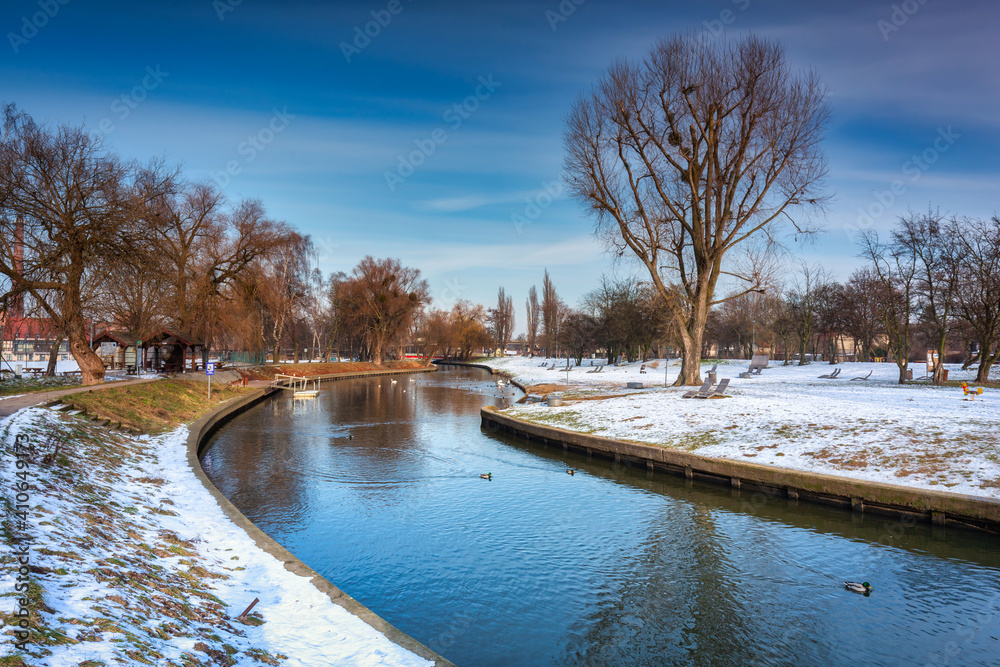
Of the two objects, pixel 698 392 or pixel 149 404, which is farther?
pixel 698 392

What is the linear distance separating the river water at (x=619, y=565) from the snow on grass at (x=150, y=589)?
1633mm

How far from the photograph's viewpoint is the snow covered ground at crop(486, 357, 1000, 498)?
12055 mm

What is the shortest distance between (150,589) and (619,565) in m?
6.80

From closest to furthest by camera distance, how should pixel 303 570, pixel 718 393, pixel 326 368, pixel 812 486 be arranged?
pixel 303 570
pixel 812 486
pixel 718 393
pixel 326 368

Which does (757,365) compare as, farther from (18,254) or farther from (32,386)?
(18,254)

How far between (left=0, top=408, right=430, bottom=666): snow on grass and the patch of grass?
25.5 feet

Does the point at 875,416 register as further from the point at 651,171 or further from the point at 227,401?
the point at 227,401

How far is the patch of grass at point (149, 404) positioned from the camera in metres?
17.2

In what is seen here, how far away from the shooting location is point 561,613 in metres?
7.80

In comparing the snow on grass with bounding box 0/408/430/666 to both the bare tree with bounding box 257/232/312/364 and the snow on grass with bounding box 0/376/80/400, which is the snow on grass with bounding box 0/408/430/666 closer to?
the snow on grass with bounding box 0/376/80/400

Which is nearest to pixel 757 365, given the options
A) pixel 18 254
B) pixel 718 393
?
pixel 718 393

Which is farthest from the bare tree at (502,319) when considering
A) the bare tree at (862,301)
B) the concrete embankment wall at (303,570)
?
the concrete embankment wall at (303,570)

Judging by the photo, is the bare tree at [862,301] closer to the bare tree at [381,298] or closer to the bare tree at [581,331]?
the bare tree at [581,331]

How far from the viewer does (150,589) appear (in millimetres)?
5871
